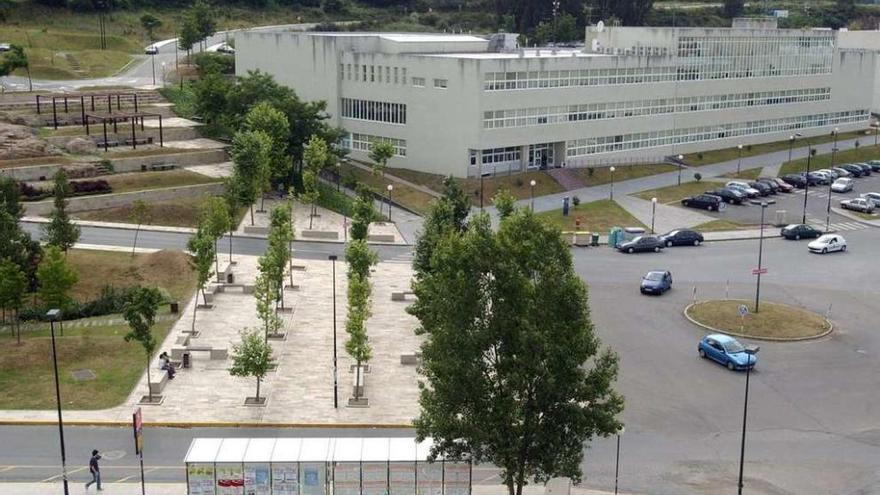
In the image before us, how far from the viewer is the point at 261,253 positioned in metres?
60.5

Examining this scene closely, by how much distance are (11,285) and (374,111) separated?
4175 centimetres

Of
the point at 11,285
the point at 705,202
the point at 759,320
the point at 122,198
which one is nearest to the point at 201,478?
the point at 11,285

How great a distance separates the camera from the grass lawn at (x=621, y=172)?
81125 mm

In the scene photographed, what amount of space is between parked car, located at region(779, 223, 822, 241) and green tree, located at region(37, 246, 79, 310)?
145 ft

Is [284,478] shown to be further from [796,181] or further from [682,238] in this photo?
[796,181]

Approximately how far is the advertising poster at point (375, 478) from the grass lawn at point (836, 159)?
6524cm

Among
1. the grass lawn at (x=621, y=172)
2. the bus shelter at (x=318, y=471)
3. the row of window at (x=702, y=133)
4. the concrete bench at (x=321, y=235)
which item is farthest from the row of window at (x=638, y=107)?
the bus shelter at (x=318, y=471)

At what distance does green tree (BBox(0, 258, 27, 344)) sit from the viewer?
4419cm

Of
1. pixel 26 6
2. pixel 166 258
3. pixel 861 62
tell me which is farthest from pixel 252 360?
pixel 26 6

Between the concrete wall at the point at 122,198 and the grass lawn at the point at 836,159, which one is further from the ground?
the concrete wall at the point at 122,198

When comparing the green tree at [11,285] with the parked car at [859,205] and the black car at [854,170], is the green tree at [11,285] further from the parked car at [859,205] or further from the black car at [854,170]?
the black car at [854,170]

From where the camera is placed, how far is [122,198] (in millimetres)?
66875

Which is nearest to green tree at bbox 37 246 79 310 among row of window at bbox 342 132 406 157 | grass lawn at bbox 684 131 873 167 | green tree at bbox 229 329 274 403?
green tree at bbox 229 329 274 403

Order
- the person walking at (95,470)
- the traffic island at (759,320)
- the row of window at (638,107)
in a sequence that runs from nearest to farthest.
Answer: the person walking at (95,470) < the traffic island at (759,320) < the row of window at (638,107)
